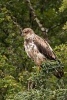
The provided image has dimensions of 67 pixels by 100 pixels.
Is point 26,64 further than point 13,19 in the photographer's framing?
No

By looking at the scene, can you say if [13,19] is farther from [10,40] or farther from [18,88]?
[18,88]

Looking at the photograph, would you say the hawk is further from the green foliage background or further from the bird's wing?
the green foliage background

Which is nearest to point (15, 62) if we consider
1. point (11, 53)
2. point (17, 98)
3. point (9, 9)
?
point (11, 53)

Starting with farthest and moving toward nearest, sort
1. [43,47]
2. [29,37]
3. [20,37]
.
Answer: [20,37] < [29,37] < [43,47]

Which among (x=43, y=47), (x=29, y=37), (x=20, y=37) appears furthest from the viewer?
(x=20, y=37)

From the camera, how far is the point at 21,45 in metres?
13.7

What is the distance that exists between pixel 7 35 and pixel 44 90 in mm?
6949

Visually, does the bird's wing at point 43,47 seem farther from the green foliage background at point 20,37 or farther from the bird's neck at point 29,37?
the green foliage background at point 20,37

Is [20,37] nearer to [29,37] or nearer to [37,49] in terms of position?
[29,37]

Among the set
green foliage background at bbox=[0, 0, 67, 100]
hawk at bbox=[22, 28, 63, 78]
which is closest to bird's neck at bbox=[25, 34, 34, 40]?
hawk at bbox=[22, 28, 63, 78]

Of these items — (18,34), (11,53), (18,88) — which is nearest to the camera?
(18,88)

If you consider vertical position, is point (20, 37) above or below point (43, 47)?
above

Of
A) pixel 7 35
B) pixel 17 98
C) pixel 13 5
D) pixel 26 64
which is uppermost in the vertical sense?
pixel 13 5

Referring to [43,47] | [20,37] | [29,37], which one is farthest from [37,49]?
[20,37]
